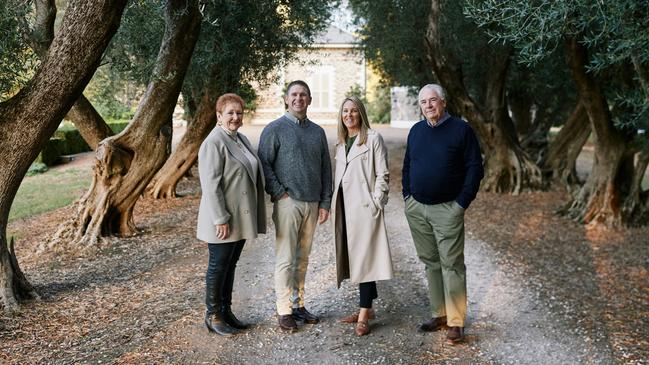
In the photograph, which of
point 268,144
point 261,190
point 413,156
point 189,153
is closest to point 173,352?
point 261,190

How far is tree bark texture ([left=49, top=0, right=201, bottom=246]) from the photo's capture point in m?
8.35

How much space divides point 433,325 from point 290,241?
1374mm

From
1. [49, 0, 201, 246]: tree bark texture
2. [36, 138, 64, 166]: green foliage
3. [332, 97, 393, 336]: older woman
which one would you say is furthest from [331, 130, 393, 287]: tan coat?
[36, 138, 64, 166]: green foliage

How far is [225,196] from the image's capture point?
4.76 m

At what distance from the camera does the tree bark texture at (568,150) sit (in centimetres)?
1330

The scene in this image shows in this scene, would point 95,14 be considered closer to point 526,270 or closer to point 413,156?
point 413,156

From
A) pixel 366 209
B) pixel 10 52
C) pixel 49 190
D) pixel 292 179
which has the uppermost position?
pixel 10 52

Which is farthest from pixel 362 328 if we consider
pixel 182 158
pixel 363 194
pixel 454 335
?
pixel 182 158

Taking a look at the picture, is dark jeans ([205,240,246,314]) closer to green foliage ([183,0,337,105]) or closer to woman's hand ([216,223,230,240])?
woman's hand ([216,223,230,240])

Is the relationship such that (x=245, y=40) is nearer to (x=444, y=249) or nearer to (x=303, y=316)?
(x=303, y=316)

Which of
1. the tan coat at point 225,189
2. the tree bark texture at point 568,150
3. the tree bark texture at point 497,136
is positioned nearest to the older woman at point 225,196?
the tan coat at point 225,189

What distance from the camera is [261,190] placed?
502 cm

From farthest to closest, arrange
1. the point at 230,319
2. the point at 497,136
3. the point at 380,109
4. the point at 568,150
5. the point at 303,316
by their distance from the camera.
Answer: the point at 380,109 → the point at 568,150 → the point at 497,136 → the point at 303,316 → the point at 230,319

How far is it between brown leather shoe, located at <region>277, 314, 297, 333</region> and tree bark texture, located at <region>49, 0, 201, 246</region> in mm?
4504
